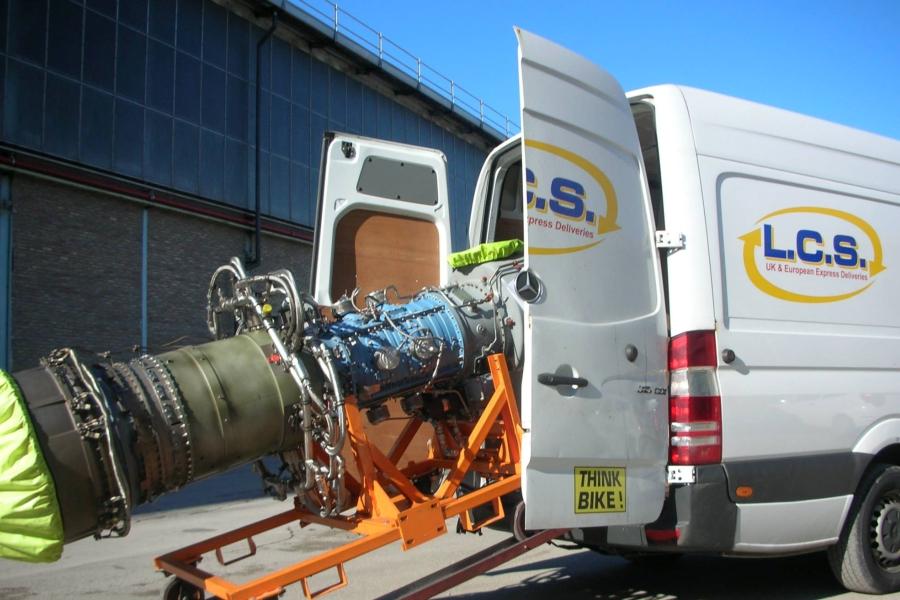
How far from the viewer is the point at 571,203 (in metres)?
3.97

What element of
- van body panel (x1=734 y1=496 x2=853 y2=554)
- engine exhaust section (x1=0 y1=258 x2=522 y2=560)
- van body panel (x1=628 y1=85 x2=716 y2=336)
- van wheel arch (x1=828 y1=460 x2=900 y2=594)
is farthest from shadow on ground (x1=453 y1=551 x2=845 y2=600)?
van body panel (x1=628 y1=85 x2=716 y2=336)

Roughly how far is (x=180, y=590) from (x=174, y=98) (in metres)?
17.1

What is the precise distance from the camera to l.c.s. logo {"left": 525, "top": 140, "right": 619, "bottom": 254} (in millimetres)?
3820

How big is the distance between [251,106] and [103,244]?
18.7 ft

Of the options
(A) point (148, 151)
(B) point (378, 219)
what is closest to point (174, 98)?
(A) point (148, 151)

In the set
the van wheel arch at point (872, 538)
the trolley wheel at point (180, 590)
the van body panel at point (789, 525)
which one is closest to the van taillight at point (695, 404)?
the van body panel at point (789, 525)

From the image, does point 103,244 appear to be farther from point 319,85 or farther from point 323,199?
point 323,199

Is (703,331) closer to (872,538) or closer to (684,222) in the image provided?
(684,222)

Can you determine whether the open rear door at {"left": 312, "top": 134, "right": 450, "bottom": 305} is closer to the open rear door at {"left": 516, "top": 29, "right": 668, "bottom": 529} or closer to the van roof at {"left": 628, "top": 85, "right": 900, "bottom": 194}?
the van roof at {"left": 628, "top": 85, "right": 900, "bottom": 194}

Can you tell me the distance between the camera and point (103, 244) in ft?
58.6

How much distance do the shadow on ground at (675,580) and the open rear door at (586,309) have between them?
5.01ft

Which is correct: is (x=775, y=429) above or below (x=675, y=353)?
below

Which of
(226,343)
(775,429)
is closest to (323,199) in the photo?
(226,343)

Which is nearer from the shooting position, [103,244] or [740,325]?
[740,325]
